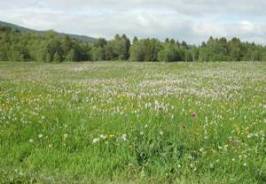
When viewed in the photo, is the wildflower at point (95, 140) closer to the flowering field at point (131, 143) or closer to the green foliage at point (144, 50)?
the flowering field at point (131, 143)

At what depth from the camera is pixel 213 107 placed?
14977 mm

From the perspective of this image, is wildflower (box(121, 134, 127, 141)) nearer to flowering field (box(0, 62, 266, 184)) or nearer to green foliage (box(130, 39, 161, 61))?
flowering field (box(0, 62, 266, 184))

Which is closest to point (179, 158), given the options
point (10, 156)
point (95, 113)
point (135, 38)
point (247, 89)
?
point (10, 156)

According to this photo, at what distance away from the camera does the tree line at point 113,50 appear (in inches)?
3371

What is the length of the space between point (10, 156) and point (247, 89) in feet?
41.3

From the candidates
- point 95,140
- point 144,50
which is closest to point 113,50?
point 144,50

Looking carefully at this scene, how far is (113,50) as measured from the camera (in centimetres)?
9462

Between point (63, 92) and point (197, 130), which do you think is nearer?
point (197, 130)

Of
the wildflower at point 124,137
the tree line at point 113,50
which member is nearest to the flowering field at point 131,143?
the wildflower at point 124,137

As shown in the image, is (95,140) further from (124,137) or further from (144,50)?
(144,50)

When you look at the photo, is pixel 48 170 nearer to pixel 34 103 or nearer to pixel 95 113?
pixel 95 113

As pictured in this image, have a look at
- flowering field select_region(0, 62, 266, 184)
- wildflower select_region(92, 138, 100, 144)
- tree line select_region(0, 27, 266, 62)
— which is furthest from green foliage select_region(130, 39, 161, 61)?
wildflower select_region(92, 138, 100, 144)

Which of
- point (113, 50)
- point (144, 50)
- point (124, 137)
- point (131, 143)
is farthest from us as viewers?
point (113, 50)

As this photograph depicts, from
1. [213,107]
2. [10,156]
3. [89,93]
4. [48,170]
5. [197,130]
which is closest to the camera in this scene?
[48,170]
